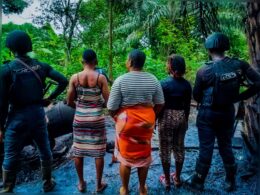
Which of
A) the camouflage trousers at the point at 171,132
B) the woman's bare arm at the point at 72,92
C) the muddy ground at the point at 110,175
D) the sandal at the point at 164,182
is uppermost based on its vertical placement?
the woman's bare arm at the point at 72,92

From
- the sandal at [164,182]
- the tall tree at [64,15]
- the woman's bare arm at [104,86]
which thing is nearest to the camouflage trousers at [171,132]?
the sandal at [164,182]

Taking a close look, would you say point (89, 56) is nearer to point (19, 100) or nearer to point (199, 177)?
point (19, 100)

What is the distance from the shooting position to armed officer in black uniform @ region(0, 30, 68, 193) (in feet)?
10.5

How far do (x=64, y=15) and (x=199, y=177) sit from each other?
629cm

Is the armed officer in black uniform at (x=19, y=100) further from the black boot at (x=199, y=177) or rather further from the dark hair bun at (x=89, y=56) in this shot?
the black boot at (x=199, y=177)

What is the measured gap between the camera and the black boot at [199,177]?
364 cm

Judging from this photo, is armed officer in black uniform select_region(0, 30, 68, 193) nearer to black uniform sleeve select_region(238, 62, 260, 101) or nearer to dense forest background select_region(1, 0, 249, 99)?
black uniform sleeve select_region(238, 62, 260, 101)

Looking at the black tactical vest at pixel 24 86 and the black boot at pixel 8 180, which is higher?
the black tactical vest at pixel 24 86

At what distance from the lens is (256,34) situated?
3812 mm

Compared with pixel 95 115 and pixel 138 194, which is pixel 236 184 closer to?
pixel 138 194

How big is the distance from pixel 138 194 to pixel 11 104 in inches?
60.8

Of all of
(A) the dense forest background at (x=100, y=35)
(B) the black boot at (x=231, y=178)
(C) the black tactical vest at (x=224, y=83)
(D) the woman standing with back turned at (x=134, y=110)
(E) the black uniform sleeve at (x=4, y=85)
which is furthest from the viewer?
(A) the dense forest background at (x=100, y=35)

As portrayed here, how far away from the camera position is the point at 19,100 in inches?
130

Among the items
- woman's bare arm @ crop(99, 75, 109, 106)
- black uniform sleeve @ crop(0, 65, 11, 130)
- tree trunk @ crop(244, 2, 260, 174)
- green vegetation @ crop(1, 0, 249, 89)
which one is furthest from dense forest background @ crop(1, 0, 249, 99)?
black uniform sleeve @ crop(0, 65, 11, 130)
